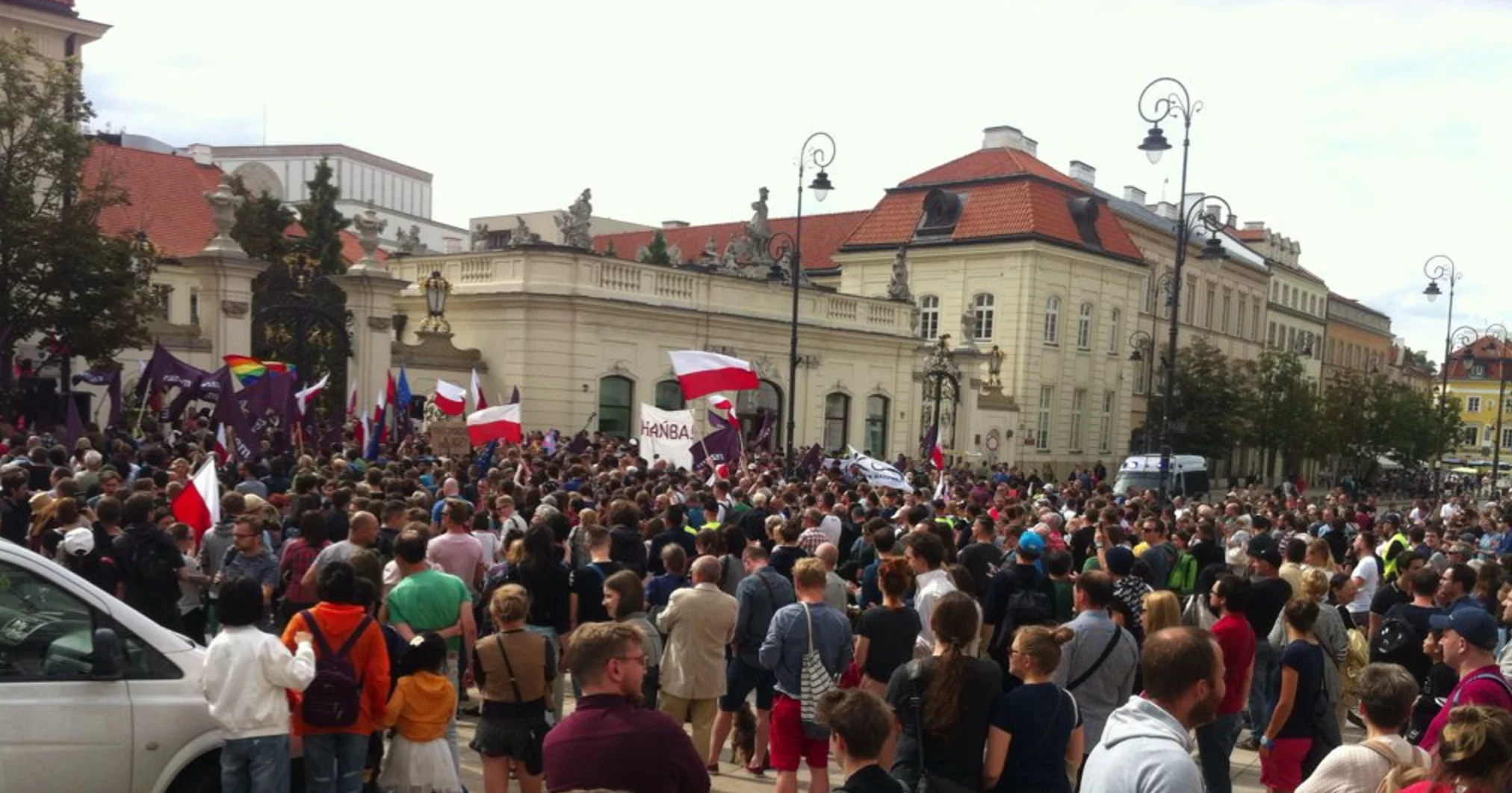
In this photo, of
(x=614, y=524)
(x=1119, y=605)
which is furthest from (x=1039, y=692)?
(x=614, y=524)

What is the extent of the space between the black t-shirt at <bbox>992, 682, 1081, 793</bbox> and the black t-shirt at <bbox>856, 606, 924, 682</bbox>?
160 cm

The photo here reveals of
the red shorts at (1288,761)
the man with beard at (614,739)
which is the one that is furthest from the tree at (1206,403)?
the man with beard at (614,739)

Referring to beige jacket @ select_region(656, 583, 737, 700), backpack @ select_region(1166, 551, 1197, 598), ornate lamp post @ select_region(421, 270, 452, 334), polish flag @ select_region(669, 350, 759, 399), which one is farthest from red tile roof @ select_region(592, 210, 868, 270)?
beige jacket @ select_region(656, 583, 737, 700)

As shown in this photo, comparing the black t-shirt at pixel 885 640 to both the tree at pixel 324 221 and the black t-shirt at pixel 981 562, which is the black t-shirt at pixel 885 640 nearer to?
the black t-shirt at pixel 981 562

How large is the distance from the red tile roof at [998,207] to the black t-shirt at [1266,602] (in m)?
38.3

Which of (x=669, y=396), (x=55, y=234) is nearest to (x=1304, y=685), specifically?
(x=55, y=234)

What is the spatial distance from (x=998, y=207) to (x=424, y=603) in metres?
42.3

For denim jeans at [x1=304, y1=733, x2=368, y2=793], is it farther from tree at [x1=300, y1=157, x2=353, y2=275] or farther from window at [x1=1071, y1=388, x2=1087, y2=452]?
window at [x1=1071, y1=388, x2=1087, y2=452]

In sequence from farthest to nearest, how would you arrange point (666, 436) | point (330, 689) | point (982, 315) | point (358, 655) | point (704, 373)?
point (982, 315) < point (704, 373) < point (666, 436) < point (358, 655) < point (330, 689)

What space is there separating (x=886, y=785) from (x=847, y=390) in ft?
109

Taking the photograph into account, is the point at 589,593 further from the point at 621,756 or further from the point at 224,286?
the point at 224,286

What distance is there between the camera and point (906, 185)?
50406 millimetres

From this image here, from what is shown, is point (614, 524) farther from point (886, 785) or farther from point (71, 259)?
point (71, 259)

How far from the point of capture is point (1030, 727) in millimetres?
5168
